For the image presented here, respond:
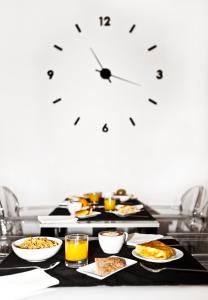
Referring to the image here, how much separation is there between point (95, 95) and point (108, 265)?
6.74 feet

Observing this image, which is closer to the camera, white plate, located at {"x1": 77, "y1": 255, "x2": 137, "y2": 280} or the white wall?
white plate, located at {"x1": 77, "y1": 255, "x2": 137, "y2": 280}

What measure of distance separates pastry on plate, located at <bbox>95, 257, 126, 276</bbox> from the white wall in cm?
194

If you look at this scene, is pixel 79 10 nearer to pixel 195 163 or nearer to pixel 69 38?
pixel 69 38

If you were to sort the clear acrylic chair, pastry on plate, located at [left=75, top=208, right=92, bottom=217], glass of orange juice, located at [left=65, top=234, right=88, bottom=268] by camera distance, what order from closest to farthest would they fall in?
1. glass of orange juice, located at [left=65, top=234, right=88, bottom=268]
2. pastry on plate, located at [left=75, top=208, right=92, bottom=217]
3. the clear acrylic chair

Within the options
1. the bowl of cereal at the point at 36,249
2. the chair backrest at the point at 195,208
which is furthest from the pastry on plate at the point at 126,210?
the bowl of cereal at the point at 36,249

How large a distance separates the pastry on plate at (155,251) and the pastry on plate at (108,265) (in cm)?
8

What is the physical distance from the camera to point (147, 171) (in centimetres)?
293

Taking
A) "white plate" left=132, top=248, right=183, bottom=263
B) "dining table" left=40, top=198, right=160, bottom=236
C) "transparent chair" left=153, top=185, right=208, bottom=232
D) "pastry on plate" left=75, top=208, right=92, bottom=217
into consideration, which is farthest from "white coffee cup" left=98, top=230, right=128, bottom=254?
"transparent chair" left=153, top=185, right=208, bottom=232

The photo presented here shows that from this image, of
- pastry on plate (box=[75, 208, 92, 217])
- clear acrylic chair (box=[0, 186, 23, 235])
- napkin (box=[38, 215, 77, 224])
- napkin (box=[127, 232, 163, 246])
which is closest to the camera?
napkin (box=[127, 232, 163, 246])

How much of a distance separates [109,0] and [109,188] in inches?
54.1

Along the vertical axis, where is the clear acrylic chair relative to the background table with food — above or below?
below

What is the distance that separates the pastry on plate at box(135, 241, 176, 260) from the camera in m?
1.02

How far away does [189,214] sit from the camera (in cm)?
266

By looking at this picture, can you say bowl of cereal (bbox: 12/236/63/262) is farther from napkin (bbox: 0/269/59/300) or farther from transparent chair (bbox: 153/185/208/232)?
transparent chair (bbox: 153/185/208/232)
